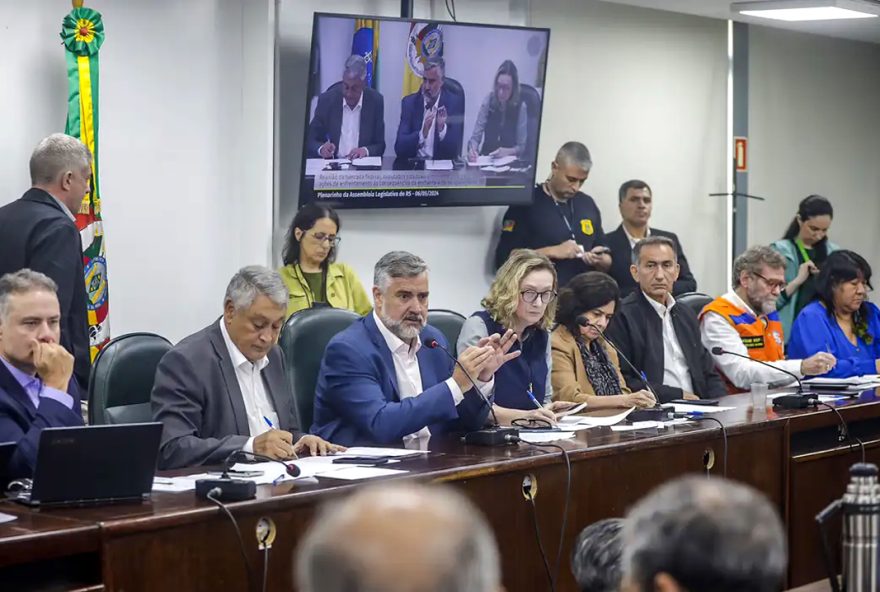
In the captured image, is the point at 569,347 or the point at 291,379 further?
the point at 569,347

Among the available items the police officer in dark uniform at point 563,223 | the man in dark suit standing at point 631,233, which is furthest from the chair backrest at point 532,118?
the man in dark suit standing at point 631,233

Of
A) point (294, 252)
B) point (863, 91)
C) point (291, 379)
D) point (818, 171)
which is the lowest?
point (291, 379)

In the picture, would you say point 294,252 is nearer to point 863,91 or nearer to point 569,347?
point 569,347

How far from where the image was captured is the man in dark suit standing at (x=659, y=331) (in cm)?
538

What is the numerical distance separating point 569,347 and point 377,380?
3.71 ft

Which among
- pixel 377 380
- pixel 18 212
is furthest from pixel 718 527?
pixel 18 212

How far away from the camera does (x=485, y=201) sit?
22.3ft

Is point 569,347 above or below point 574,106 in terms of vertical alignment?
below

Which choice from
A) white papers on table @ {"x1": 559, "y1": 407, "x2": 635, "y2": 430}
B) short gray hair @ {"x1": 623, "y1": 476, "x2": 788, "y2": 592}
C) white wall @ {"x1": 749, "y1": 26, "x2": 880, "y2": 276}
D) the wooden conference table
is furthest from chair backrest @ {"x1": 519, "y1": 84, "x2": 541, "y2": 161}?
short gray hair @ {"x1": 623, "y1": 476, "x2": 788, "y2": 592}

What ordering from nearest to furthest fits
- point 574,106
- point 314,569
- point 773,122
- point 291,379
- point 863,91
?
point 314,569, point 291,379, point 574,106, point 773,122, point 863,91

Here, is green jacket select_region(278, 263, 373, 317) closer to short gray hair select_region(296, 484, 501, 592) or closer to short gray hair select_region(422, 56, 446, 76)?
short gray hair select_region(422, 56, 446, 76)

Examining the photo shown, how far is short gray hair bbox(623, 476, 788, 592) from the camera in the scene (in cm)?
131

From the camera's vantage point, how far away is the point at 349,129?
20.5ft

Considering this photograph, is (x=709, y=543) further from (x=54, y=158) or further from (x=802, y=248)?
(x=802, y=248)
